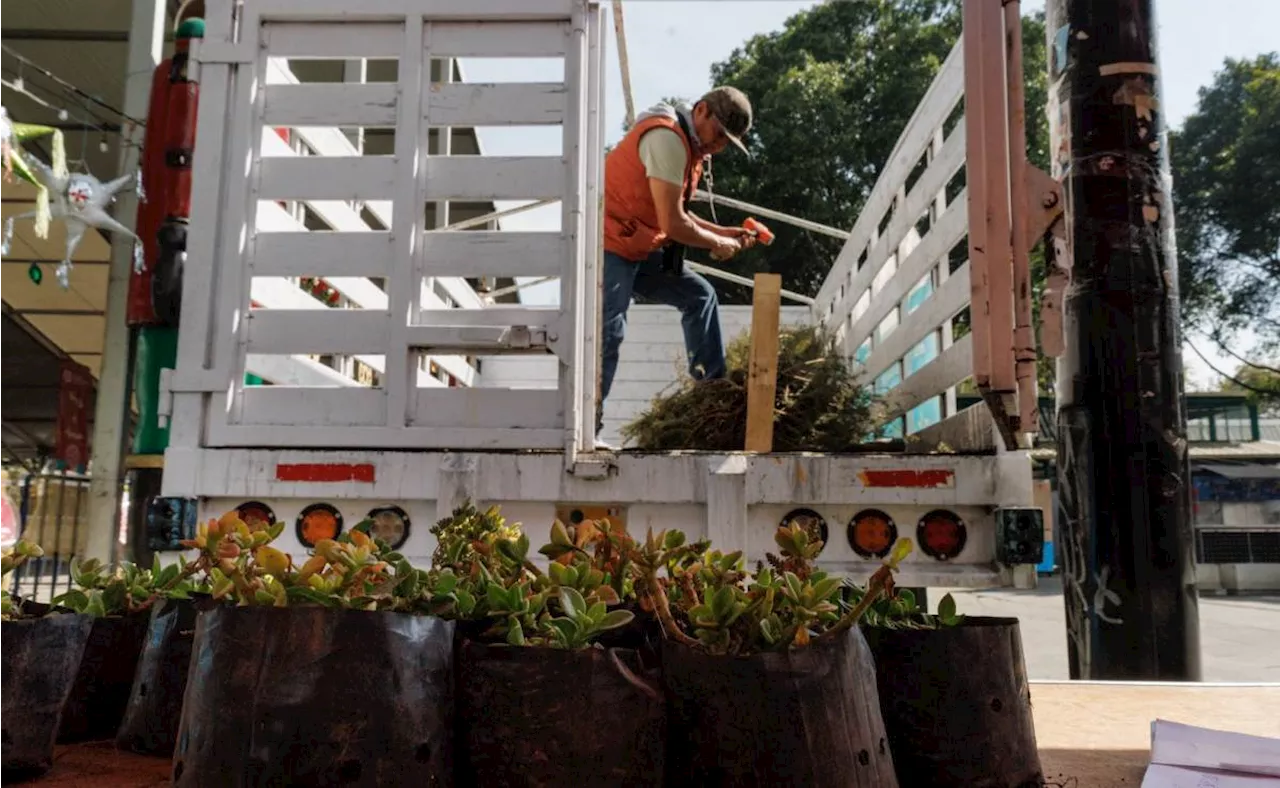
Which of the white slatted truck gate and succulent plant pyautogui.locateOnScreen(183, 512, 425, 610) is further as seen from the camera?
the white slatted truck gate

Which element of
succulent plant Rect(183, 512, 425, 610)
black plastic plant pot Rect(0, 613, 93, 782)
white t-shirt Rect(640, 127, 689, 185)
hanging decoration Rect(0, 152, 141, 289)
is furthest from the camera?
hanging decoration Rect(0, 152, 141, 289)

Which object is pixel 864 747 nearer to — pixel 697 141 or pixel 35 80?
pixel 697 141

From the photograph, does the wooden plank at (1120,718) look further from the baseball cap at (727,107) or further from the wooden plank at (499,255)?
the baseball cap at (727,107)

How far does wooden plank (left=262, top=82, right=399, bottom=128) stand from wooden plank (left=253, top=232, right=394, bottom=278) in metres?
0.38

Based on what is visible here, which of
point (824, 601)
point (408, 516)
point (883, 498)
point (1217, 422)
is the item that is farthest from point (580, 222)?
point (1217, 422)

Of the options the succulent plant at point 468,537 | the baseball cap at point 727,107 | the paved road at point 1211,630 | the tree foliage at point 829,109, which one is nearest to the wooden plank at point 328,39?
the baseball cap at point 727,107

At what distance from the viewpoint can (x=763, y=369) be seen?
343 centimetres

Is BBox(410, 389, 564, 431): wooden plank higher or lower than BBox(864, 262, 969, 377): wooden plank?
lower

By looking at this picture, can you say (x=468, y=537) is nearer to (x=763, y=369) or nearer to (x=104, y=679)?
(x=104, y=679)

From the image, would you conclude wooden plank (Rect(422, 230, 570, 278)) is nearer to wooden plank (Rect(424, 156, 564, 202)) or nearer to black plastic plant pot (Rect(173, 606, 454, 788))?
wooden plank (Rect(424, 156, 564, 202))

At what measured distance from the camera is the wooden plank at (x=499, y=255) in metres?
2.94

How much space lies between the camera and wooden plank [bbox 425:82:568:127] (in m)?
3.02

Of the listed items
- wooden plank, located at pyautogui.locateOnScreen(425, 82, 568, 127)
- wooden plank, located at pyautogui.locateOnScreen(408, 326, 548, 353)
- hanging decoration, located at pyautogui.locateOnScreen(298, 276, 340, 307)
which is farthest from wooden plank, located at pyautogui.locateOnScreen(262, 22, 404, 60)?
wooden plank, located at pyautogui.locateOnScreen(408, 326, 548, 353)

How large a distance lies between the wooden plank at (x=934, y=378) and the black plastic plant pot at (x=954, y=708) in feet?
5.23
